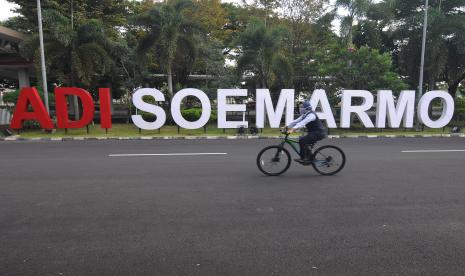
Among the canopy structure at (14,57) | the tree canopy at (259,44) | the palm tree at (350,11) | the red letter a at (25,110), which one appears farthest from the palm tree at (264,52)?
the canopy structure at (14,57)

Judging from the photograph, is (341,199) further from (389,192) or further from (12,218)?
(12,218)

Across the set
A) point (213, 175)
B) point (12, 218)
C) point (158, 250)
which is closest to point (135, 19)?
point (213, 175)

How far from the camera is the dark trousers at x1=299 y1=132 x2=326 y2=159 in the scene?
24.3ft

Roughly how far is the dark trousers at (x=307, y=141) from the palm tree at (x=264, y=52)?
538 inches

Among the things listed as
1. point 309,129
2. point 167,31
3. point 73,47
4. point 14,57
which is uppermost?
point 167,31

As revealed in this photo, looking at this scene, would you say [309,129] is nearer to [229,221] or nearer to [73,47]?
[229,221]

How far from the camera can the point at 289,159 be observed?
7.56 metres

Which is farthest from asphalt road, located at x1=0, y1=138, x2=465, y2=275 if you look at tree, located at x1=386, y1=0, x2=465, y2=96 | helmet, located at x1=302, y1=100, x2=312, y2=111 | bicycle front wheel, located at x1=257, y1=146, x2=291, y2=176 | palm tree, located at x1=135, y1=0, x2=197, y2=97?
tree, located at x1=386, y1=0, x2=465, y2=96

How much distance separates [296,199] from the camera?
581 cm

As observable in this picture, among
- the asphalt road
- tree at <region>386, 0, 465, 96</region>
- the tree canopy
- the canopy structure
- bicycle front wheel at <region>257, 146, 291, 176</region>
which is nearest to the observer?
the asphalt road

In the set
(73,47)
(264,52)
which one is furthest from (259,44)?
(73,47)

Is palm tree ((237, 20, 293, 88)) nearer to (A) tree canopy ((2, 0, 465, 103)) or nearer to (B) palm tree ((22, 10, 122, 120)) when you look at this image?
(A) tree canopy ((2, 0, 465, 103))

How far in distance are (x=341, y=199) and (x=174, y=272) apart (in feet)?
11.1

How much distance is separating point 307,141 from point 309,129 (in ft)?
0.89
